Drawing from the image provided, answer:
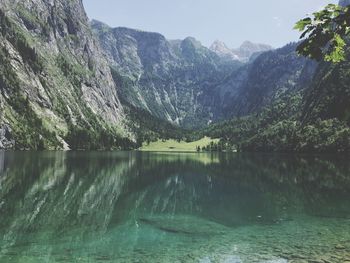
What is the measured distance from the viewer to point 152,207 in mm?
58000

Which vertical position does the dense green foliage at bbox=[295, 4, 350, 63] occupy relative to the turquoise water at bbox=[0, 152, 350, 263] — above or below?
above

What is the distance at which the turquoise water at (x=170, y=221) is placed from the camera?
104ft

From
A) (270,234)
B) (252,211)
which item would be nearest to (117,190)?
(252,211)

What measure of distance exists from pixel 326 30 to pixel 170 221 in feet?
127

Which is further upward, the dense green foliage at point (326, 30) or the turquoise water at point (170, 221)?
the dense green foliage at point (326, 30)

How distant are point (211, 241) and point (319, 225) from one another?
15.1m

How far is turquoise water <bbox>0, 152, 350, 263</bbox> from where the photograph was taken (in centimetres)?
3177

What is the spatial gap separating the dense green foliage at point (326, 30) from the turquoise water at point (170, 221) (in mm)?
22088

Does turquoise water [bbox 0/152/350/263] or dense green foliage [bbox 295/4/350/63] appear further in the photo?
turquoise water [bbox 0/152/350/263]

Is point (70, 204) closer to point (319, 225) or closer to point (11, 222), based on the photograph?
point (11, 222)

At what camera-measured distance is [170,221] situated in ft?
155

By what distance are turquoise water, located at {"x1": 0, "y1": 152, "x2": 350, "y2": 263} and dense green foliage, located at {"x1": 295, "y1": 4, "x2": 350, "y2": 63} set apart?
22088 millimetres

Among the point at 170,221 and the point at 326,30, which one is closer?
the point at 326,30

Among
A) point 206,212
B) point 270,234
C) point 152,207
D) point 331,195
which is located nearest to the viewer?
point 270,234
